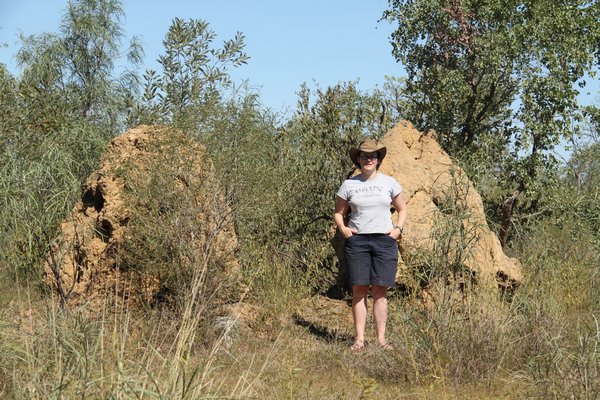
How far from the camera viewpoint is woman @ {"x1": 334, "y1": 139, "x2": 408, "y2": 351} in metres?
7.47

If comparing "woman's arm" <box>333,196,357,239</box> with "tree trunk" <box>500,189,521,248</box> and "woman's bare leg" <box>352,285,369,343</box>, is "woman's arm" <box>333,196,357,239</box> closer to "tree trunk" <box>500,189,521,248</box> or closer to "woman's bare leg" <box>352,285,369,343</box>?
"woman's bare leg" <box>352,285,369,343</box>

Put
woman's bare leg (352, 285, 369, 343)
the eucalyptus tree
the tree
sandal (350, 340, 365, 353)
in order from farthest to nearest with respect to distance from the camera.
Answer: the eucalyptus tree
the tree
woman's bare leg (352, 285, 369, 343)
sandal (350, 340, 365, 353)

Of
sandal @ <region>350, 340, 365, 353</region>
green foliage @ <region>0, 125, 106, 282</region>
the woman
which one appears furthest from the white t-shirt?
green foliage @ <region>0, 125, 106, 282</region>

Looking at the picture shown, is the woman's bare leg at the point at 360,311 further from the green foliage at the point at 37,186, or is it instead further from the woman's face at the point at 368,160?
the green foliage at the point at 37,186

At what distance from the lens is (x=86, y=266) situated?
27.6 feet

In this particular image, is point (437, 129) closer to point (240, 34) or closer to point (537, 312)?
point (240, 34)

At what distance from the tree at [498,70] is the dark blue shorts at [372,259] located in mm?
4016

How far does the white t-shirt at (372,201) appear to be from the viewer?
746 cm

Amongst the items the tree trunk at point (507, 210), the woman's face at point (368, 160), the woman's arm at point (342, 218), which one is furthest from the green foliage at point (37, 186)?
the tree trunk at point (507, 210)

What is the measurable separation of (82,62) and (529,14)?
45.5ft

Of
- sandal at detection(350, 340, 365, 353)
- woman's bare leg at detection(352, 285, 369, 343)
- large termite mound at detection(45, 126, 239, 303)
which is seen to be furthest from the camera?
large termite mound at detection(45, 126, 239, 303)

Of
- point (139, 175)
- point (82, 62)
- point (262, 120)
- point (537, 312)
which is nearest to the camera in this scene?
point (537, 312)

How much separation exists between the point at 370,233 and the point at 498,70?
494 cm

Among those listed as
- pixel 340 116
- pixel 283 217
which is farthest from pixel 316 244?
pixel 340 116
